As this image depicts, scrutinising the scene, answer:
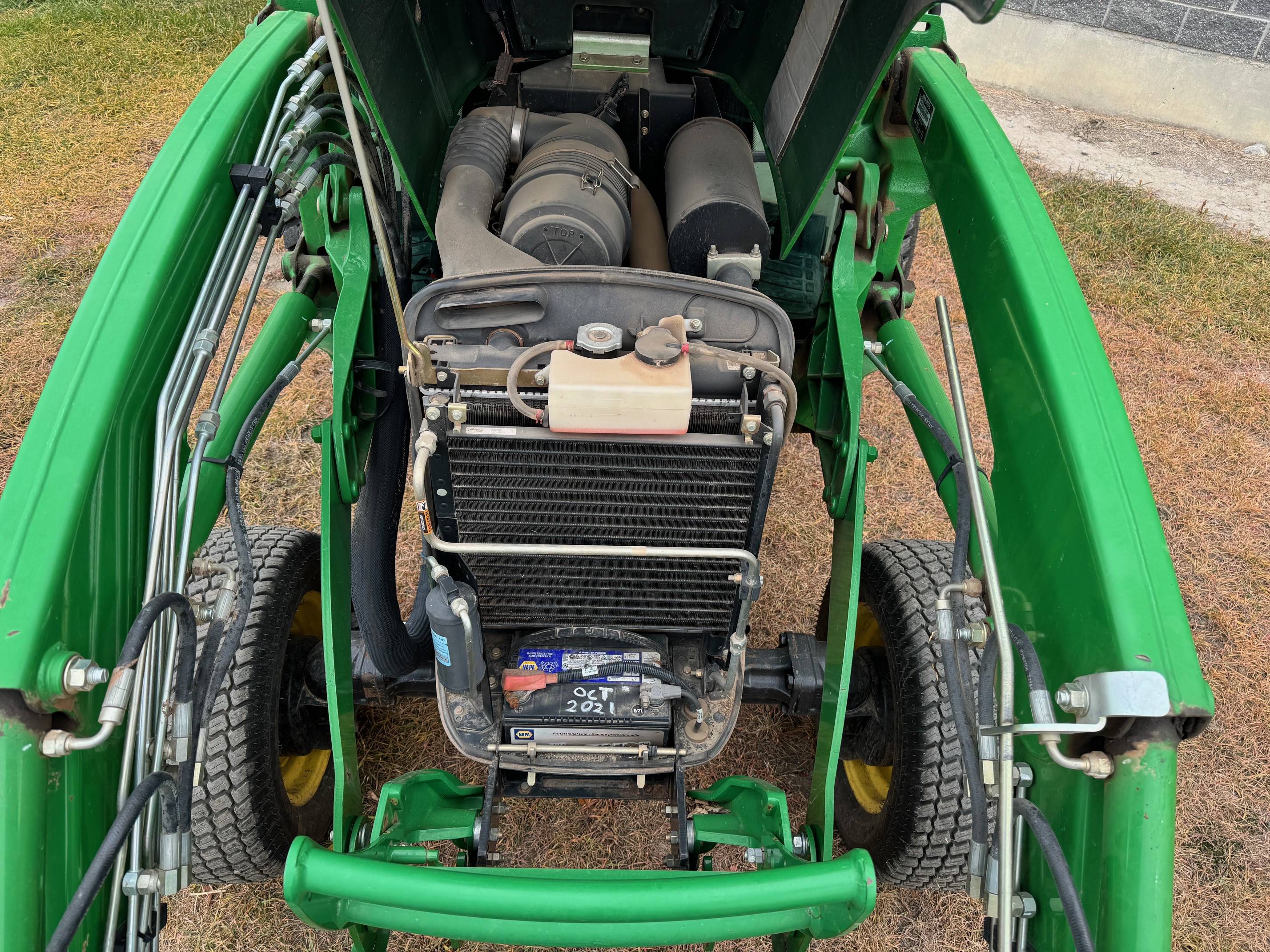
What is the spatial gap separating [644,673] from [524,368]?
2.04 feet

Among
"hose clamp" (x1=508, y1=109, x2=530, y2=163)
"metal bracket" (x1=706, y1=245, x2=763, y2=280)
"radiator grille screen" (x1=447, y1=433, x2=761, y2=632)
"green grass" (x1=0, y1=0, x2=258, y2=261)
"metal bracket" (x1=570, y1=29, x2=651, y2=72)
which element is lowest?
"radiator grille screen" (x1=447, y1=433, x2=761, y2=632)

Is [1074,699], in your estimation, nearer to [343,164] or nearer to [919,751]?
[919,751]

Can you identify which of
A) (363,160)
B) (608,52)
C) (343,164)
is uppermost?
(608,52)

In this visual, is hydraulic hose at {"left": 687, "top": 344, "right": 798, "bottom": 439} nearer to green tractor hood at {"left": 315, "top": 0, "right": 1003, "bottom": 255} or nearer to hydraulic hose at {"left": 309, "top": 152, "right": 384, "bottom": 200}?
green tractor hood at {"left": 315, "top": 0, "right": 1003, "bottom": 255}

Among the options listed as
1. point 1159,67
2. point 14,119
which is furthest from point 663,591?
point 1159,67

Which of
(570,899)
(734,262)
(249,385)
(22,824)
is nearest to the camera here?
(22,824)

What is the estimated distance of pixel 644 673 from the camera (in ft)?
5.39

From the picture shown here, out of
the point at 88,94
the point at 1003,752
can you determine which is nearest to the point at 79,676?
the point at 1003,752

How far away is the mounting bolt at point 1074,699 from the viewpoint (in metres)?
1.20

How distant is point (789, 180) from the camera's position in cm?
196

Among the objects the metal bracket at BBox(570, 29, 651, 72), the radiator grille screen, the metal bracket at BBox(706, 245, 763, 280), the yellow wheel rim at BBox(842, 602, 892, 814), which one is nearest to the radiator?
the radiator grille screen

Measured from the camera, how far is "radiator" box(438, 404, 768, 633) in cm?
140

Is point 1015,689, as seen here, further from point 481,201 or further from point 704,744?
point 481,201

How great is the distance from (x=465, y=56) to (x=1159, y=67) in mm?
4509
